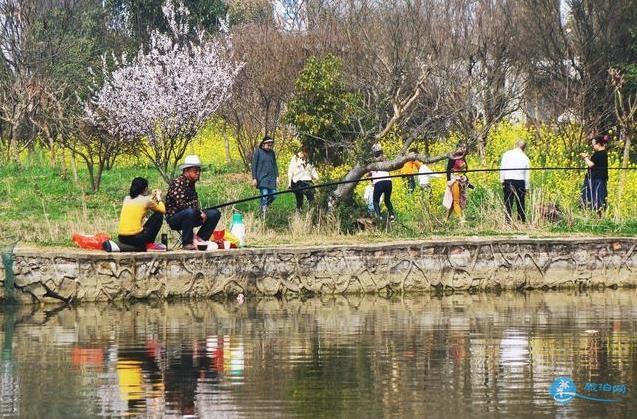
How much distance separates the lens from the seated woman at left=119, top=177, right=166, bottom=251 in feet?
66.6

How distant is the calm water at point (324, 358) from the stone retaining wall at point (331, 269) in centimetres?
46

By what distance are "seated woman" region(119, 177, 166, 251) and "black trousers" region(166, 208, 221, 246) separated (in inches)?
12.6

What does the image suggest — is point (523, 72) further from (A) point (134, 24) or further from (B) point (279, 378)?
(B) point (279, 378)

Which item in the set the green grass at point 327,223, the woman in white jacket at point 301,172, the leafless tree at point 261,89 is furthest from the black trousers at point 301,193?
the leafless tree at point 261,89

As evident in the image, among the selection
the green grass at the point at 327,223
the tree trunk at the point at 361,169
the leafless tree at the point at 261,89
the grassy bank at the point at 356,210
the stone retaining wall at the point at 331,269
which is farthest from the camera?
the leafless tree at the point at 261,89

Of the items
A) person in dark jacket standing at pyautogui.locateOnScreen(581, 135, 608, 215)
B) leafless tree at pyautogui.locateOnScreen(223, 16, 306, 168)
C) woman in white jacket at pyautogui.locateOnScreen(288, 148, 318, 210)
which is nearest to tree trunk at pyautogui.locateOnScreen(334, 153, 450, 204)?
woman in white jacket at pyautogui.locateOnScreen(288, 148, 318, 210)

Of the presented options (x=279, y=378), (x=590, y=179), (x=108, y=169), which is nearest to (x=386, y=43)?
(x=108, y=169)

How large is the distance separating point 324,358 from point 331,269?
22.2ft

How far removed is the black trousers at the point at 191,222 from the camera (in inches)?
810

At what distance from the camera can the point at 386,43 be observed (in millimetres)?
42219

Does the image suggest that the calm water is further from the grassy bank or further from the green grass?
the grassy bank

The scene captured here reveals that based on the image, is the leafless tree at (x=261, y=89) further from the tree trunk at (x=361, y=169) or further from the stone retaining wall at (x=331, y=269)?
the stone retaining wall at (x=331, y=269)

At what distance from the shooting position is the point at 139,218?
801 inches

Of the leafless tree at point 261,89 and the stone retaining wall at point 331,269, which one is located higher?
the leafless tree at point 261,89
